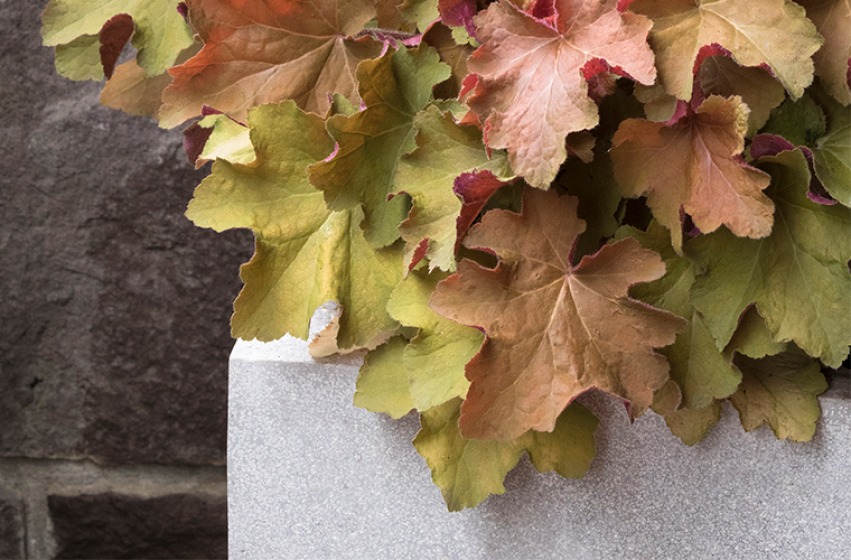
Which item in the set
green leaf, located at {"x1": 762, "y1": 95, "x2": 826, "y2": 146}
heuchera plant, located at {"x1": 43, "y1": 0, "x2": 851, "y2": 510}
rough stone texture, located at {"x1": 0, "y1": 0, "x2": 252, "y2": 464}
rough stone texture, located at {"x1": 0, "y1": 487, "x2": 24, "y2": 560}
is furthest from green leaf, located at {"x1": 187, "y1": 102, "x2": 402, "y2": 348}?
rough stone texture, located at {"x1": 0, "y1": 487, "x2": 24, "y2": 560}

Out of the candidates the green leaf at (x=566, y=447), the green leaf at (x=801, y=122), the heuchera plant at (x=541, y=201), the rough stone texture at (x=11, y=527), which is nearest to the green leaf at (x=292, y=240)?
the heuchera plant at (x=541, y=201)

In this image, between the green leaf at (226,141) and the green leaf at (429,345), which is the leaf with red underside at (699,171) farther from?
the green leaf at (226,141)

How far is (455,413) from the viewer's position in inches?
16.0

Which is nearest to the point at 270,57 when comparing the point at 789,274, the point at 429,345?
the point at 429,345

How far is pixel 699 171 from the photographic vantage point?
322 mm

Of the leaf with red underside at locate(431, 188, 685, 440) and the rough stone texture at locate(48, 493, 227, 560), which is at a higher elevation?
the leaf with red underside at locate(431, 188, 685, 440)

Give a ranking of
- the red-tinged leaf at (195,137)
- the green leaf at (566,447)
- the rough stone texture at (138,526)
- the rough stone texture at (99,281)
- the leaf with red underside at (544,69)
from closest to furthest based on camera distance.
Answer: the leaf with red underside at (544,69) < the green leaf at (566,447) < the red-tinged leaf at (195,137) < the rough stone texture at (99,281) < the rough stone texture at (138,526)

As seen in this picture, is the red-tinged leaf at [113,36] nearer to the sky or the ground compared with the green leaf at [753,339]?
nearer to the sky

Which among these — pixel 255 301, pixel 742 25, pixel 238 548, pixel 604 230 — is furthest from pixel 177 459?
pixel 742 25

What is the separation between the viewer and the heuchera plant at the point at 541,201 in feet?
1.02

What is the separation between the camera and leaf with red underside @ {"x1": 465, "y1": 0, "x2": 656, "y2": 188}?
30 cm

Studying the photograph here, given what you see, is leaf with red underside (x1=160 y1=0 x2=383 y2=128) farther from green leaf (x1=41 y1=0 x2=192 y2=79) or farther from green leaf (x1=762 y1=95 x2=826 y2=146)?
green leaf (x1=762 y1=95 x2=826 y2=146)

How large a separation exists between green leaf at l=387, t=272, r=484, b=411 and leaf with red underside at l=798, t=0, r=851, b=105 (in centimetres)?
20

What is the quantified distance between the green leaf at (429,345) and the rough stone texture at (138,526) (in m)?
0.59
